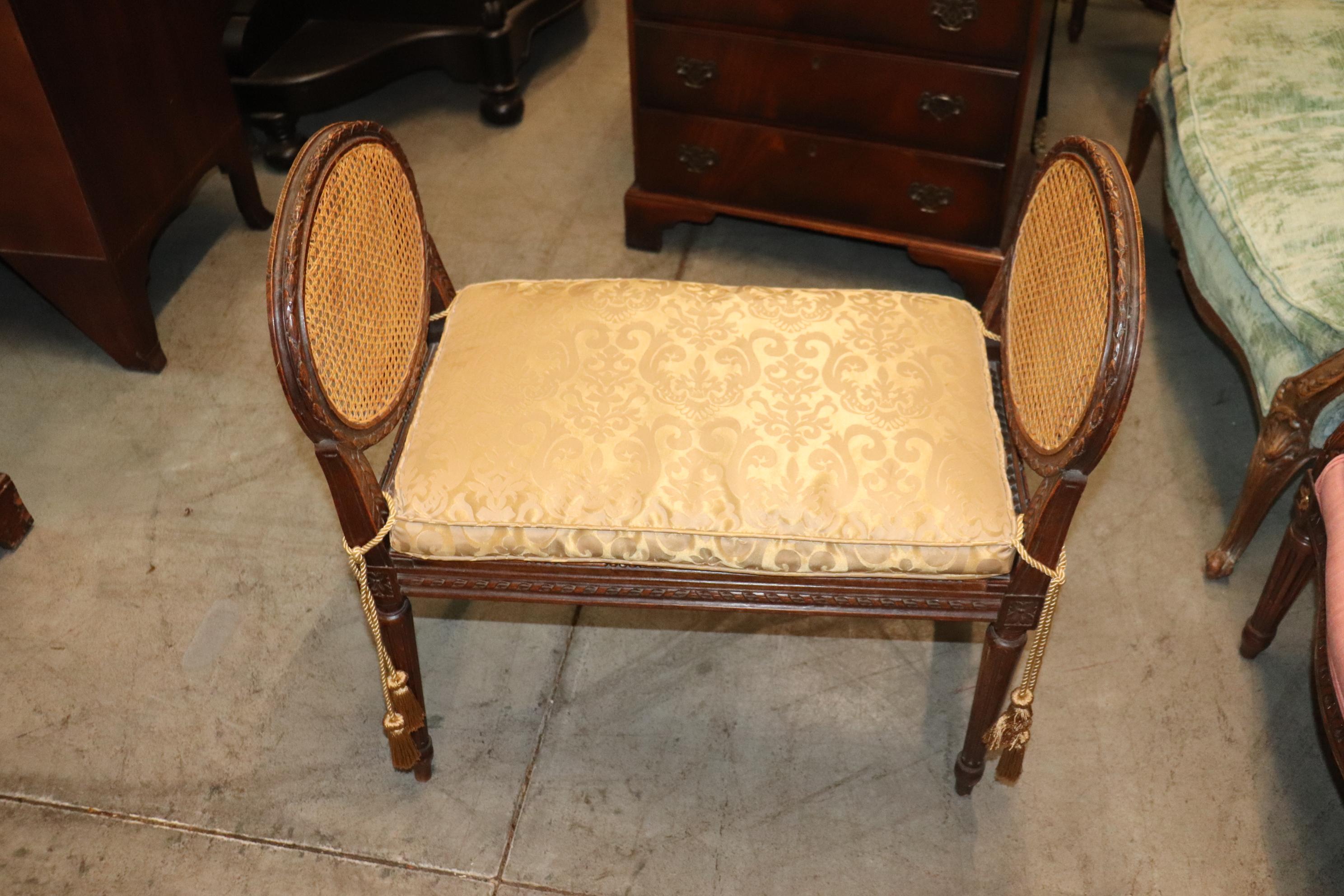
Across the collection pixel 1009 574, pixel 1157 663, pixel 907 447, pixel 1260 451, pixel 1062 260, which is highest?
pixel 1062 260

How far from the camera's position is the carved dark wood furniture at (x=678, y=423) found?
1.42m

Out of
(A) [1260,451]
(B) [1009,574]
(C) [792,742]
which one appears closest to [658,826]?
(C) [792,742]

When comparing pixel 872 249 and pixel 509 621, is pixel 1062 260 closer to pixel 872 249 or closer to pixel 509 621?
pixel 509 621

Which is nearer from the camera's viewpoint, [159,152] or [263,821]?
[263,821]

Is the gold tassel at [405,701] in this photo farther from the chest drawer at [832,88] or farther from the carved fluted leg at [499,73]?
the carved fluted leg at [499,73]

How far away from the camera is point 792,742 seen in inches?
74.0

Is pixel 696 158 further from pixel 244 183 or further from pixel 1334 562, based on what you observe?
pixel 1334 562

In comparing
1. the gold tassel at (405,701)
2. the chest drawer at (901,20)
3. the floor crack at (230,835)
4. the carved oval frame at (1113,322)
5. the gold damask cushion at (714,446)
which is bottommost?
the floor crack at (230,835)

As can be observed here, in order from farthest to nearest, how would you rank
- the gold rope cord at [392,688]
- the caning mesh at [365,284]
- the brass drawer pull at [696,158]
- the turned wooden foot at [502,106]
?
1. the turned wooden foot at [502,106]
2. the brass drawer pull at [696,158]
3. the gold rope cord at [392,688]
4. the caning mesh at [365,284]

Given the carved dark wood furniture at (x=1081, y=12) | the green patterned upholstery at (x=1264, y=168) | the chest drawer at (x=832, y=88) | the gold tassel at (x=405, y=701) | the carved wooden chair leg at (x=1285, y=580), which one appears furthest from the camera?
the carved dark wood furniture at (x=1081, y=12)

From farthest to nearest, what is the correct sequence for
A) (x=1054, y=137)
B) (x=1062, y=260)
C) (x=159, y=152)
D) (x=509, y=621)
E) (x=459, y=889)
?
(x=1054, y=137), (x=159, y=152), (x=509, y=621), (x=459, y=889), (x=1062, y=260)

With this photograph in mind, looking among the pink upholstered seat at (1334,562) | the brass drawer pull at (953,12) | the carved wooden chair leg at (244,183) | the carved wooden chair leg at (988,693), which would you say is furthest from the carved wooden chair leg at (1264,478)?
the carved wooden chair leg at (244,183)

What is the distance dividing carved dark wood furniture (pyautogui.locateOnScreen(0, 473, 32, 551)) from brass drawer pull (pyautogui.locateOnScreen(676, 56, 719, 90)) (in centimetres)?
152

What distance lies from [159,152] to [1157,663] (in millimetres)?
2164
